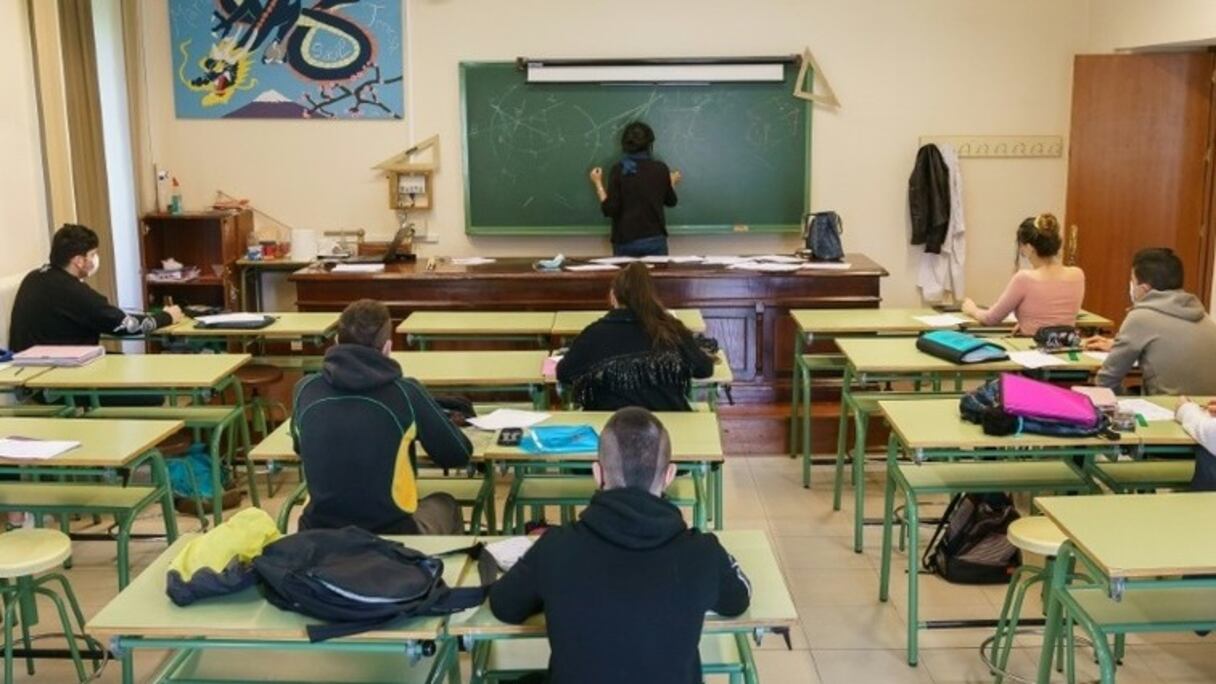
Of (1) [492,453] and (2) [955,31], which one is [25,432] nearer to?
(1) [492,453]

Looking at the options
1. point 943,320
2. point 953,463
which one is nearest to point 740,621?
point 953,463

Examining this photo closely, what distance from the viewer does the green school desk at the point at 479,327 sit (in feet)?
18.4

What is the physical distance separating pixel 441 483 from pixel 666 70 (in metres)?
4.66

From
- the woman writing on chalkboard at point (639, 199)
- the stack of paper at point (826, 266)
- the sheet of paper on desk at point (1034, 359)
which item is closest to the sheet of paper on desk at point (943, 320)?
the sheet of paper on desk at point (1034, 359)

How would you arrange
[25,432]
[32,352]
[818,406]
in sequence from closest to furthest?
[25,432] < [32,352] < [818,406]

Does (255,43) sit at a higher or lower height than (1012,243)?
higher

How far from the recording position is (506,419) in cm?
403

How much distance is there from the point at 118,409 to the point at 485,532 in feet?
5.17

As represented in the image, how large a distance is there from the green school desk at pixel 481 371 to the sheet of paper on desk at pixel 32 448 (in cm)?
125

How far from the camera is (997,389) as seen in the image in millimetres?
3889

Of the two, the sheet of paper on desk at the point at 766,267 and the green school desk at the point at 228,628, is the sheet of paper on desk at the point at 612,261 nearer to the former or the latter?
the sheet of paper on desk at the point at 766,267

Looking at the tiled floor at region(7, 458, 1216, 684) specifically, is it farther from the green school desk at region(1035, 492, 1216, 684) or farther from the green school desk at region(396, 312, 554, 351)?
the green school desk at region(396, 312, 554, 351)

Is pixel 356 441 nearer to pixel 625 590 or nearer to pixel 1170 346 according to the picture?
pixel 625 590

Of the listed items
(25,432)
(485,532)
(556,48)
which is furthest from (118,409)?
(556,48)
